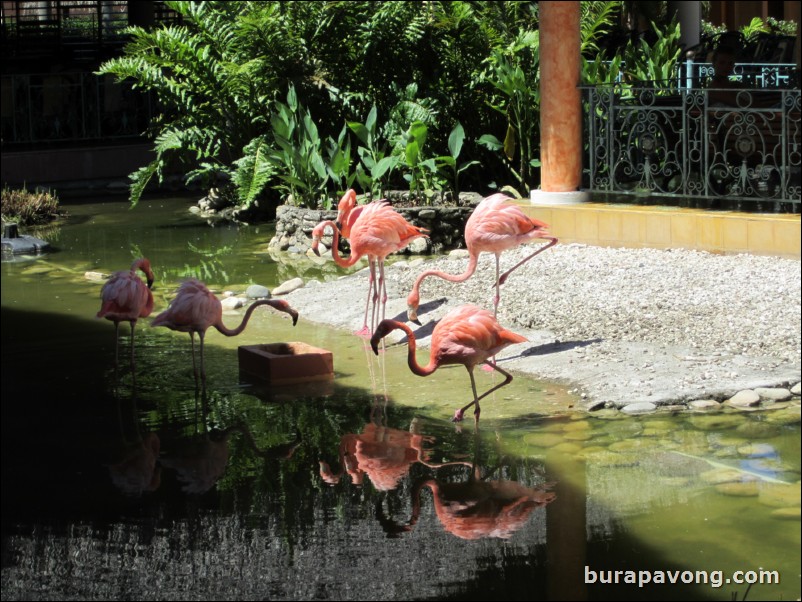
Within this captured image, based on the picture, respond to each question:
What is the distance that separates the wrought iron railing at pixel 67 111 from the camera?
18.7 meters

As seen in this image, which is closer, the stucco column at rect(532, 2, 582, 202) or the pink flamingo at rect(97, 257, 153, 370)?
the pink flamingo at rect(97, 257, 153, 370)

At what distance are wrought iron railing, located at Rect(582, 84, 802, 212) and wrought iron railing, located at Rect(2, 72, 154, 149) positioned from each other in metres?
10.0

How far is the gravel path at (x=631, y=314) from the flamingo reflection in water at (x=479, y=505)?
127 cm

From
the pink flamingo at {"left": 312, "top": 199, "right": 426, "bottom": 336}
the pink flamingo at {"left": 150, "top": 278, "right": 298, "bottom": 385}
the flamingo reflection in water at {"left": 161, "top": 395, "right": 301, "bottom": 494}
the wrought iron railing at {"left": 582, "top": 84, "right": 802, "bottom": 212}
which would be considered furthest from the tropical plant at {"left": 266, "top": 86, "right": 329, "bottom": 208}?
the flamingo reflection in water at {"left": 161, "top": 395, "right": 301, "bottom": 494}

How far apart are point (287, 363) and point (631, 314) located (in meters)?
2.45

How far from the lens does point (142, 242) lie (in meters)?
13.4

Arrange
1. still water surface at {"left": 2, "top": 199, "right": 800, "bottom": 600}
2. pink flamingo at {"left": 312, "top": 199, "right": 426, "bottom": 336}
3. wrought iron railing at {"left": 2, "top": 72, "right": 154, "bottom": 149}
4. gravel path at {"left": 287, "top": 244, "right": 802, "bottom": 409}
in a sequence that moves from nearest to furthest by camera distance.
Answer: still water surface at {"left": 2, "top": 199, "right": 800, "bottom": 600}, gravel path at {"left": 287, "top": 244, "right": 802, "bottom": 409}, pink flamingo at {"left": 312, "top": 199, "right": 426, "bottom": 336}, wrought iron railing at {"left": 2, "top": 72, "right": 154, "bottom": 149}

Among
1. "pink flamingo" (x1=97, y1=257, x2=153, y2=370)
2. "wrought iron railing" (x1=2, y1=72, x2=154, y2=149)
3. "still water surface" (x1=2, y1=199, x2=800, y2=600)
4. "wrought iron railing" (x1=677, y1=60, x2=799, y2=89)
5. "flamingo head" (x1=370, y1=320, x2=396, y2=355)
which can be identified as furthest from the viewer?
"wrought iron railing" (x1=2, y1=72, x2=154, y2=149)

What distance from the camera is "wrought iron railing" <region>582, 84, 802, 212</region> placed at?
10.1 meters

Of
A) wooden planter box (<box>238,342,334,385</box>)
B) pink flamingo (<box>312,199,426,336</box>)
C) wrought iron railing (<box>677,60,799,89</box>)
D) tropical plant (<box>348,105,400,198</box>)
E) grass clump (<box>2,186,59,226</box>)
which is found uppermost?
wrought iron railing (<box>677,60,799,89</box>)

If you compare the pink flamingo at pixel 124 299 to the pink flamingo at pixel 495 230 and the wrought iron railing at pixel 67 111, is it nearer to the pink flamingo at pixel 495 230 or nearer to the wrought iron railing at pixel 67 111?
the pink flamingo at pixel 495 230

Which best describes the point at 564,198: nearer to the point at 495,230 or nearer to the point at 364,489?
the point at 495,230

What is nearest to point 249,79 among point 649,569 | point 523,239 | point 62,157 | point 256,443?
point 62,157

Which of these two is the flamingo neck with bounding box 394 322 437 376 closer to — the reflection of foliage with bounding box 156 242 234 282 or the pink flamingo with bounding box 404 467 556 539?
the pink flamingo with bounding box 404 467 556 539
